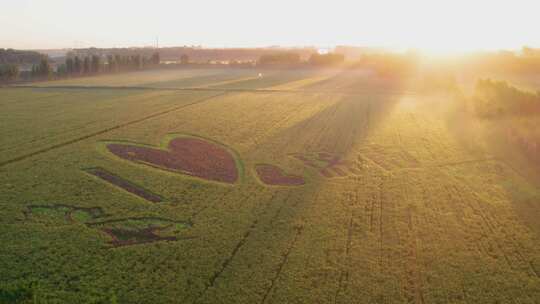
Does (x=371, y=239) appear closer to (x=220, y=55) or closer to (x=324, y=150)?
(x=324, y=150)

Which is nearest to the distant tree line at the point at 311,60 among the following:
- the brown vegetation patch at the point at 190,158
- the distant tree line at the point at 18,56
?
the distant tree line at the point at 18,56

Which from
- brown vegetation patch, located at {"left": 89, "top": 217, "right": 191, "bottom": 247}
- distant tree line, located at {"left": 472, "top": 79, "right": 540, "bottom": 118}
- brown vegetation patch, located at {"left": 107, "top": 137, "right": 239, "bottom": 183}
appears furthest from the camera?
distant tree line, located at {"left": 472, "top": 79, "right": 540, "bottom": 118}

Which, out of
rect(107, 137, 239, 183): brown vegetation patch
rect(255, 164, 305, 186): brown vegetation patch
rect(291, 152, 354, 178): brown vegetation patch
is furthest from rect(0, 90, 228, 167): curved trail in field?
rect(291, 152, 354, 178): brown vegetation patch

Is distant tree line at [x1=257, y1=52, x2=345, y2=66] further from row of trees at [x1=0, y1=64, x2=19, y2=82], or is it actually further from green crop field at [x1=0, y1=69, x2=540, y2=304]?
green crop field at [x1=0, y1=69, x2=540, y2=304]

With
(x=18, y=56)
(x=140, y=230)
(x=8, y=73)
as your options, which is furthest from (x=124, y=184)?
(x=18, y=56)

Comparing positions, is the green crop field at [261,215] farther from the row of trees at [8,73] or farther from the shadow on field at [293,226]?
the row of trees at [8,73]

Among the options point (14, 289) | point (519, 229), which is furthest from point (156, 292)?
point (519, 229)
